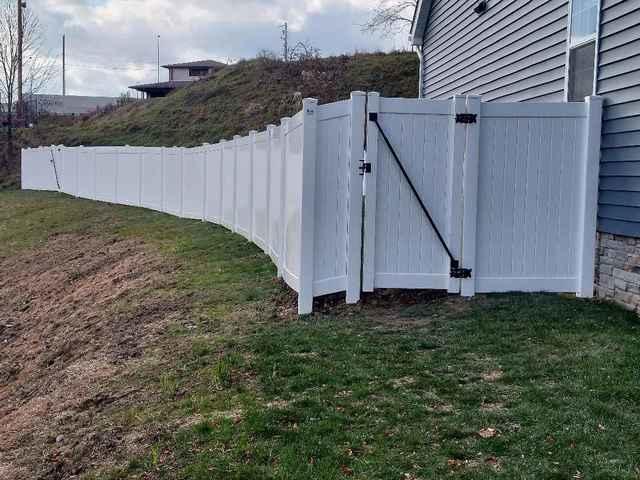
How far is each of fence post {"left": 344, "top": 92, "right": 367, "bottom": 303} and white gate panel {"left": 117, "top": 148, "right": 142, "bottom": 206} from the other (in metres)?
12.6

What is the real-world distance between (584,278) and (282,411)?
3.74 m

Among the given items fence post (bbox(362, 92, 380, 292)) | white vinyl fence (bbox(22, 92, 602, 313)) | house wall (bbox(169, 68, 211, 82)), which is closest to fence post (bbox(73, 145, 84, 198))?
white vinyl fence (bbox(22, 92, 602, 313))

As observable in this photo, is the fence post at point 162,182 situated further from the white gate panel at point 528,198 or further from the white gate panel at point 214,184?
the white gate panel at point 528,198

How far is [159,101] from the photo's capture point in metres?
32.9

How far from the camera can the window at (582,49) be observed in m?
7.18

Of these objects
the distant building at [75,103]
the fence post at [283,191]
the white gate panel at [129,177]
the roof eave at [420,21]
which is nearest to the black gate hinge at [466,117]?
the fence post at [283,191]

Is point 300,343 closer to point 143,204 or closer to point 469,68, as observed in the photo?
point 469,68

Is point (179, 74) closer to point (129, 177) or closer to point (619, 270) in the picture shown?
point (129, 177)

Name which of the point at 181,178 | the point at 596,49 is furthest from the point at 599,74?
the point at 181,178

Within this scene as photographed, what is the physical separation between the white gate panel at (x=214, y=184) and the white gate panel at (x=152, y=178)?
3.28 metres

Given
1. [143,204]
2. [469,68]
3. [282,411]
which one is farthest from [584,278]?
[143,204]

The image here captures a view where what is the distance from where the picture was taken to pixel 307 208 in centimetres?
651

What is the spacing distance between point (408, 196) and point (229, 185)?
6.49 meters

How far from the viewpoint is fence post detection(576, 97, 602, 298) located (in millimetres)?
6691
